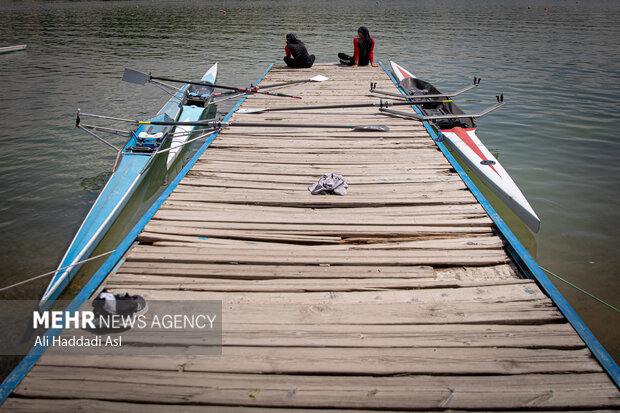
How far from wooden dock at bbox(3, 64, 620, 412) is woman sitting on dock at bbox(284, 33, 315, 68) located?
336 inches

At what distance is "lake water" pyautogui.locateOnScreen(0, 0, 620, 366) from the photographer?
5.27 metres

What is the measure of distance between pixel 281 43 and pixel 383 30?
8550 mm

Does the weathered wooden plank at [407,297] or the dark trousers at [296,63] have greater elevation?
the dark trousers at [296,63]

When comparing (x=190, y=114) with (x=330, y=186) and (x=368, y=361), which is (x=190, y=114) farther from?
(x=368, y=361)

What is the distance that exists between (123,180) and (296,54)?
28.0 ft

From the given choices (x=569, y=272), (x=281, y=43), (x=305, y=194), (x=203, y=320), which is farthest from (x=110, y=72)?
(x=569, y=272)

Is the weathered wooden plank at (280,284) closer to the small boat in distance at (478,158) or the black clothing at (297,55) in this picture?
the small boat in distance at (478,158)

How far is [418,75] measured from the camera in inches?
566

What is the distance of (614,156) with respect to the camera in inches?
301

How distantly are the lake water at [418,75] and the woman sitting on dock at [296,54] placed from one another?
1919mm

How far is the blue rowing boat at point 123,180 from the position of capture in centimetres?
429

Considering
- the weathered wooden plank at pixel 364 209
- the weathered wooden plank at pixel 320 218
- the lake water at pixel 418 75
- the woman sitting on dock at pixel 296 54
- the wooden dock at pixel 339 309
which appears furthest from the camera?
the woman sitting on dock at pixel 296 54

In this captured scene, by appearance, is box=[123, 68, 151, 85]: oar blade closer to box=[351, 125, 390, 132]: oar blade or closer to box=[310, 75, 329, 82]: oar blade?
box=[351, 125, 390, 132]: oar blade

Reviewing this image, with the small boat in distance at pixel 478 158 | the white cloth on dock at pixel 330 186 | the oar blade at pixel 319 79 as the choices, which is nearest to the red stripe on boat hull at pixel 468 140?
the small boat in distance at pixel 478 158
